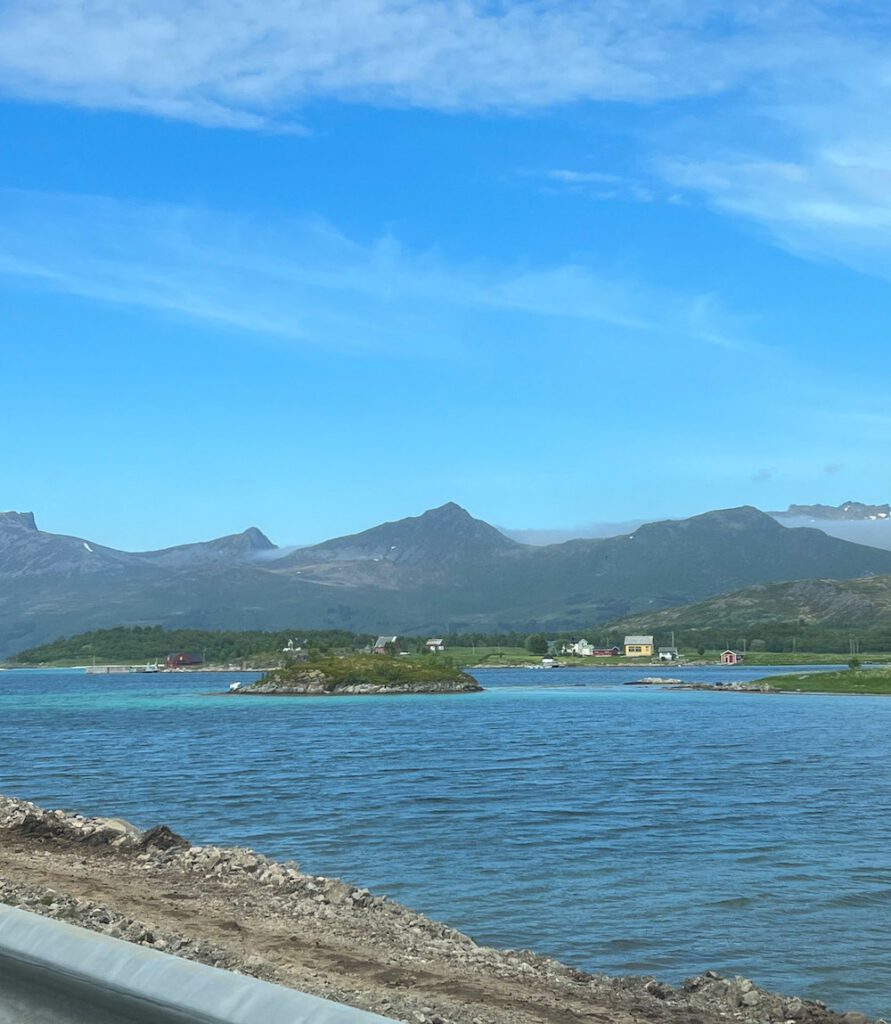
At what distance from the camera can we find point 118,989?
894 cm

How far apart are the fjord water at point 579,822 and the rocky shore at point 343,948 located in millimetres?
2258

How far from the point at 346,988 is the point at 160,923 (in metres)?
5.24

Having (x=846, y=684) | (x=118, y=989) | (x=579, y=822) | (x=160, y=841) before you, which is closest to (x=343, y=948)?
(x=118, y=989)

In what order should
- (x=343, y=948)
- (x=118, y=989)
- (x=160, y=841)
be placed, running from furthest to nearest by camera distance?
1. (x=160, y=841)
2. (x=343, y=948)
3. (x=118, y=989)

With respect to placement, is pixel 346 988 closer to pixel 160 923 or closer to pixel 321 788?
pixel 160 923

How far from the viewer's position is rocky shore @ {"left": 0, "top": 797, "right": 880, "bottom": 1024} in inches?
619

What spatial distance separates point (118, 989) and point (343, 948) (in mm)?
10480

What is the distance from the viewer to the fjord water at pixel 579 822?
23484mm

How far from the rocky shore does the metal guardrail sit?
534cm

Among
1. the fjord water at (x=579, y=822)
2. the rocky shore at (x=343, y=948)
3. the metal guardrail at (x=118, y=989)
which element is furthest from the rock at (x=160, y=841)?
the metal guardrail at (x=118, y=989)

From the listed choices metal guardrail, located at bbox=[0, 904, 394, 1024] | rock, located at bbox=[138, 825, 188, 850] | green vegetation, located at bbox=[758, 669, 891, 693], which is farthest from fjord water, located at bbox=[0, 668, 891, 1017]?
green vegetation, located at bbox=[758, 669, 891, 693]

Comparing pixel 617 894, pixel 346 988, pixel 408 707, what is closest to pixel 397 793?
pixel 617 894

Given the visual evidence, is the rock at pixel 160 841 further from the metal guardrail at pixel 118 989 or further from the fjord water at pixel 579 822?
the metal guardrail at pixel 118 989

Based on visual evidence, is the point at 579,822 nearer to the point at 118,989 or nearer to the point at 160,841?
the point at 160,841
